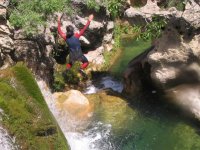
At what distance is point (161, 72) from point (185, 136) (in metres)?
2.34

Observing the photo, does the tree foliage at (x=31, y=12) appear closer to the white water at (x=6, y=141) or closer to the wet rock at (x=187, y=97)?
the wet rock at (x=187, y=97)

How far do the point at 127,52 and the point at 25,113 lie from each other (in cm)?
Answer: 1235

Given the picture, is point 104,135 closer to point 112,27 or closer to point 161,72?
point 161,72

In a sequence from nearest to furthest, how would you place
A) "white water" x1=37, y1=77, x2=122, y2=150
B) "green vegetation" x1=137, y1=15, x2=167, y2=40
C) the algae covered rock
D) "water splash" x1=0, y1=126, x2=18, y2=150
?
1. "water splash" x1=0, y1=126, x2=18, y2=150
2. "white water" x1=37, y1=77, x2=122, y2=150
3. "green vegetation" x1=137, y1=15, x2=167, y2=40
4. the algae covered rock

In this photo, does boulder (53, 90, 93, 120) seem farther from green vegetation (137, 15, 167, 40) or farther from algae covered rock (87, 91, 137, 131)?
green vegetation (137, 15, 167, 40)

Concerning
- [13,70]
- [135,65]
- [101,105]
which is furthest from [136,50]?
[13,70]

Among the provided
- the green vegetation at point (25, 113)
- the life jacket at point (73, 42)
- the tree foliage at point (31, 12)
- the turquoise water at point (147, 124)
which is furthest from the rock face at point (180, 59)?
the green vegetation at point (25, 113)

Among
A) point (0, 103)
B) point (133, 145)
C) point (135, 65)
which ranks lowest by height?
point (133, 145)

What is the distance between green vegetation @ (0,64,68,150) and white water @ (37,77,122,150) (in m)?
3.02

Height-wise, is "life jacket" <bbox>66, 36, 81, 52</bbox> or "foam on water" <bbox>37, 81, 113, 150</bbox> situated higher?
"life jacket" <bbox>66, 36, 81, 52</bbox>

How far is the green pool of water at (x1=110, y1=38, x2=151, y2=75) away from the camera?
18422mm

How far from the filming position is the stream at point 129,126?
12.5m

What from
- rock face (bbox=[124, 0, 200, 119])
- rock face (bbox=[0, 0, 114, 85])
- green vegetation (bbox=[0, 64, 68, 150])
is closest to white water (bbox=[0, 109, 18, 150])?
green vegetation (bbox=[0, 64, 68, 150])

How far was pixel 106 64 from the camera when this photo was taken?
18641mm
